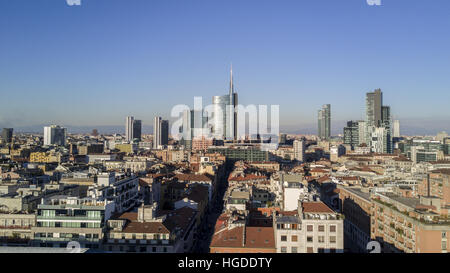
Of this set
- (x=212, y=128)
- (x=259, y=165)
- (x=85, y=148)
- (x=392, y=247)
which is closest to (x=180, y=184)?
(x=392, y=247)

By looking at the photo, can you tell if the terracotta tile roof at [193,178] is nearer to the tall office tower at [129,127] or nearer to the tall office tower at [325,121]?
the tall office tower at [129,127]

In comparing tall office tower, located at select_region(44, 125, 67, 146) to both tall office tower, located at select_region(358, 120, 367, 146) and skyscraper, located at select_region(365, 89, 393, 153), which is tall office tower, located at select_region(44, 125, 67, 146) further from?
tall office tower, located at select_region(358, 120, 367, 146)

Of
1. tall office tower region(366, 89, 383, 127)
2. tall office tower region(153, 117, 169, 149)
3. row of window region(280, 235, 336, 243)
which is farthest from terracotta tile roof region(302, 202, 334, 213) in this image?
tall office tower region(366, 89, 383, 127)

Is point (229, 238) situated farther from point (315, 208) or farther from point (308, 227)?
point (315, 208)

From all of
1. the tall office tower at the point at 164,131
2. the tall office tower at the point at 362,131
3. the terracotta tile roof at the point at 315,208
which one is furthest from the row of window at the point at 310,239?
the tall office tower at the point at 164,131

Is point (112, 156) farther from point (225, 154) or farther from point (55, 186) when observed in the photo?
point (55, 186)
